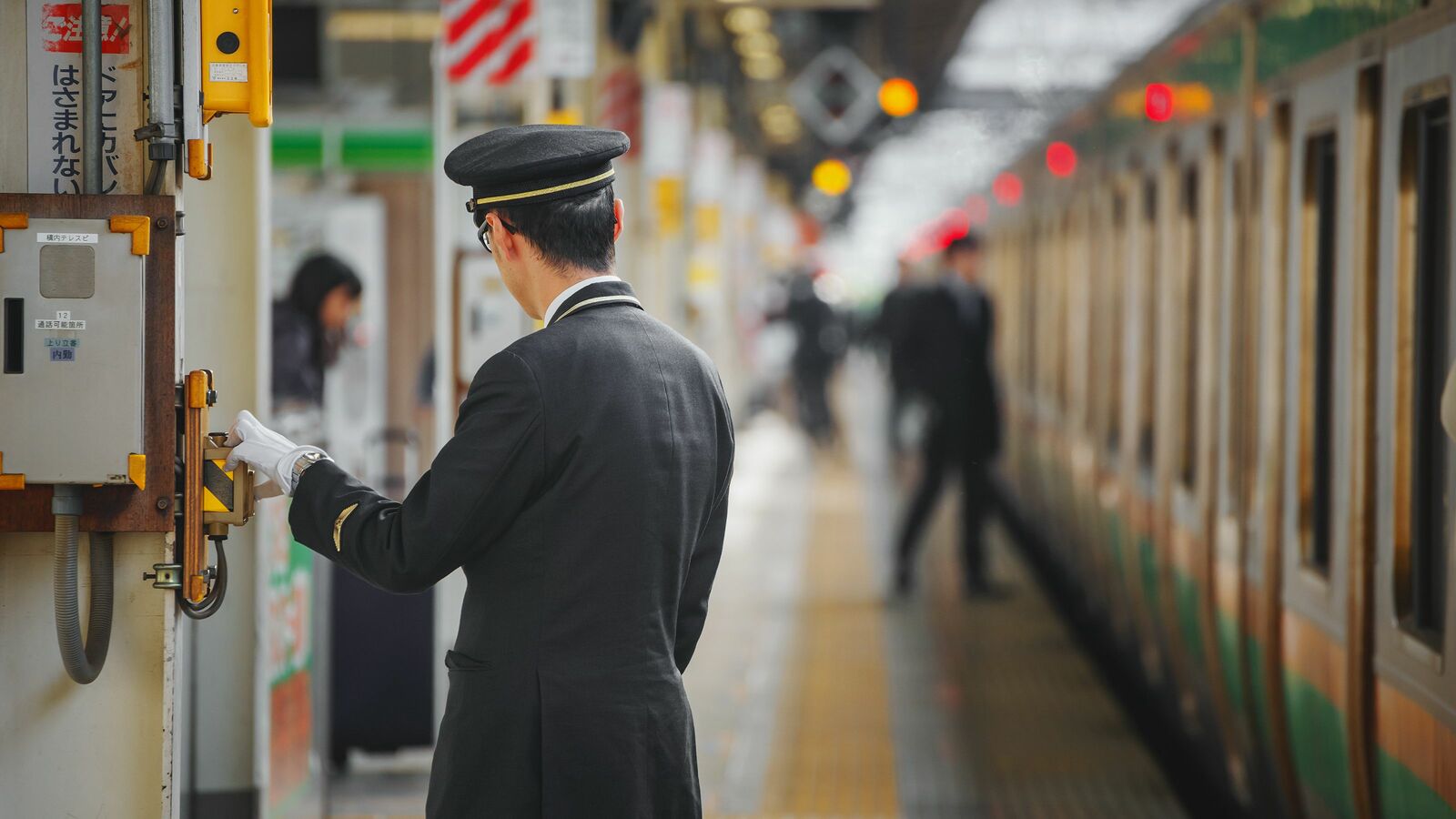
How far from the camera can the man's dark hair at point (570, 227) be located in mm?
2703

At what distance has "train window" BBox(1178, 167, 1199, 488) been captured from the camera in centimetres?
579

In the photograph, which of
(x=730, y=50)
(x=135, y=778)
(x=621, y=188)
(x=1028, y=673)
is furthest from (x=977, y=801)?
(x=730, y=50)

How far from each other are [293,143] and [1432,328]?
9243 mm

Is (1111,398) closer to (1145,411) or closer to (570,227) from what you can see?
(1145,411)

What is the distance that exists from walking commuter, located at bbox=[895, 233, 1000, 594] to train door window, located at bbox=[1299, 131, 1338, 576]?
4.99 metres

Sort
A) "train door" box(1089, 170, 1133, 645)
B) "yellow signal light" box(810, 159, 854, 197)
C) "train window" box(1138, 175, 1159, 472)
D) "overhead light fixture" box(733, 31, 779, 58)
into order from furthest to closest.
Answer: "yellow signal light" box(810, 159, 854, 197), "overhead light fixture" box(733, 31, 779, 58), "train door" box(1089, 170, 1133, 645), "train window" box(1138, 175, 1159, 472)

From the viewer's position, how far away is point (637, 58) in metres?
12.2

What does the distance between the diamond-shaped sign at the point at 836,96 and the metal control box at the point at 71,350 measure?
12.8 m

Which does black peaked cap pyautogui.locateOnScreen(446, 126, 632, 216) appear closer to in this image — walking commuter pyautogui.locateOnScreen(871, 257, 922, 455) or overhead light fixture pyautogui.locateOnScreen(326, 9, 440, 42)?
walking commuter pyautogui.locateOnScreen(871, 257, 922, 455)

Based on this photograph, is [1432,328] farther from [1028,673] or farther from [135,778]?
[1028,673]

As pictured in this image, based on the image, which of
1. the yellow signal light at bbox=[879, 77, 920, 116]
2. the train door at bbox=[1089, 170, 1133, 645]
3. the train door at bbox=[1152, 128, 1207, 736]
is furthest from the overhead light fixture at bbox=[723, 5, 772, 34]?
the train door at bbox=[1152, 128, 1207, 736]

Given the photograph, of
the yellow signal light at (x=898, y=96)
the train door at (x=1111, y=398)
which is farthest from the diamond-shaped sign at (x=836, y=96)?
the train door at (x=1111, y=398)

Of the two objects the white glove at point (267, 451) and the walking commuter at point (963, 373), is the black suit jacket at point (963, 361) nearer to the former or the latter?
the walking commuter at point (963, 373)

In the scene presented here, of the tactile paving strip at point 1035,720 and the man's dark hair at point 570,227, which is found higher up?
the man's dark hair at point 570,227
